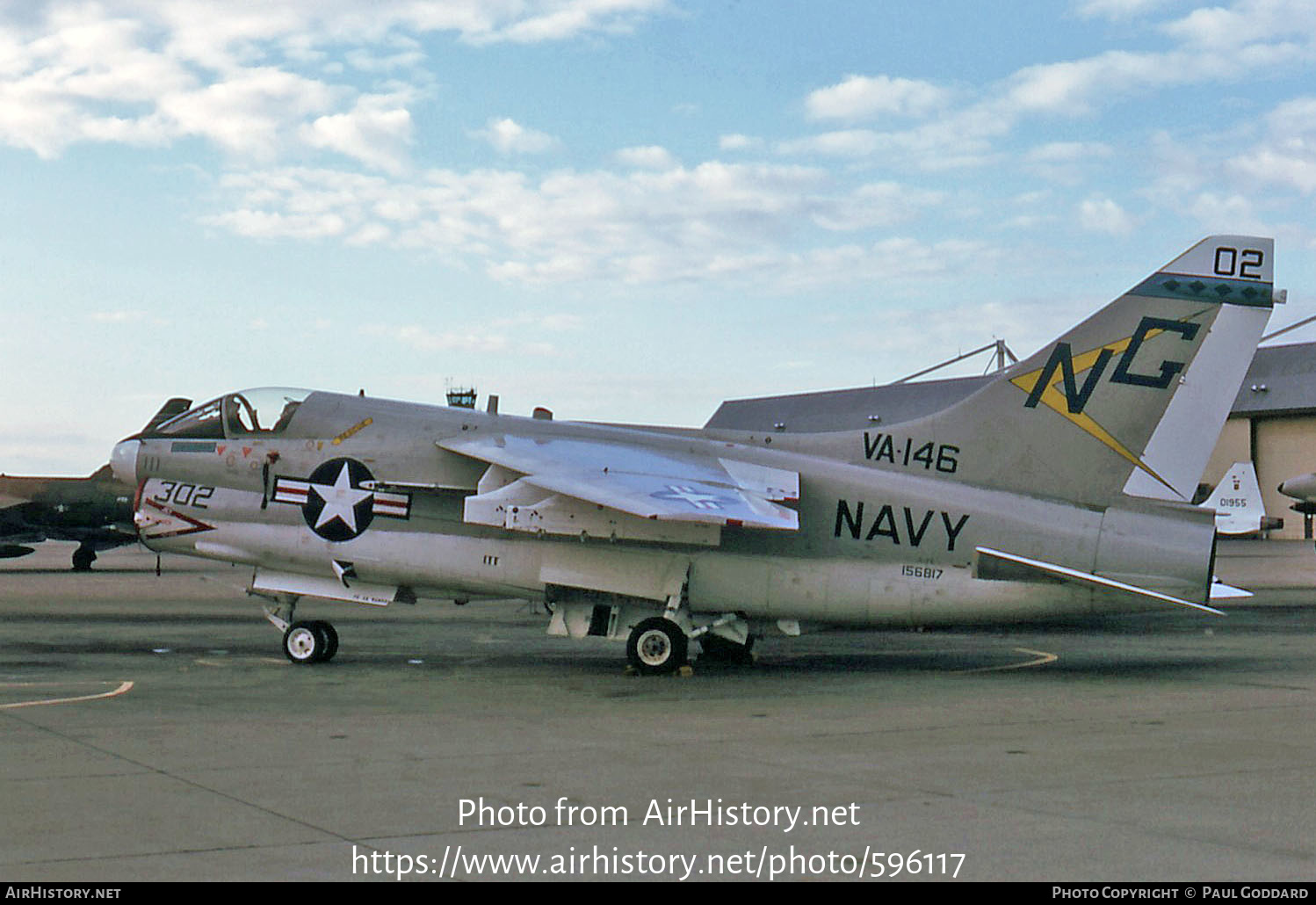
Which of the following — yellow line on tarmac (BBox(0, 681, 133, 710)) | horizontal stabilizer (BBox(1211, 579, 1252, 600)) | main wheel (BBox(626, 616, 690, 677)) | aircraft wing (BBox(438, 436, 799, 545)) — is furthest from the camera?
horizontal stabilizer (BBox(1211, 579, 1252, 600))

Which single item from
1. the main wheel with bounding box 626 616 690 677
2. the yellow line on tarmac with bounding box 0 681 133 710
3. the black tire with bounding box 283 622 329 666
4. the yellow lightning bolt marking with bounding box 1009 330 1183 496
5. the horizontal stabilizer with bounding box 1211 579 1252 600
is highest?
the yellow lightning bolt marking with bounding box 1009 330 1183 496

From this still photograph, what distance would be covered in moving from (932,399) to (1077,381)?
157 feet

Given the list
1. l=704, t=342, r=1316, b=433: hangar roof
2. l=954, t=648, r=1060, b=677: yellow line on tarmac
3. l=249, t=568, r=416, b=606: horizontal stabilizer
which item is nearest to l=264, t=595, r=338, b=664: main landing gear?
l=249, t=568, r=416, b=606: horizontal stabilizer

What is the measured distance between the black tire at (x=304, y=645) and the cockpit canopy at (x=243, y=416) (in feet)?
8.49

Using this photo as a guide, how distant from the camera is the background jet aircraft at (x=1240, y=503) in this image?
142 feet

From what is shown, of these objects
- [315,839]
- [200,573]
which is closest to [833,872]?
[315,839]

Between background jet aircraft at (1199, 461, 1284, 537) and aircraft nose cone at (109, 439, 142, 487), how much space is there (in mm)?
35220

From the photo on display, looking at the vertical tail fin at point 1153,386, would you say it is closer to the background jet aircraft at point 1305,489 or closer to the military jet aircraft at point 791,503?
the military jet aircraft at point 791,503

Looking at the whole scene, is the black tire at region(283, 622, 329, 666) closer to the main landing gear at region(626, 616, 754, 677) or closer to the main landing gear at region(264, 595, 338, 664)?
the main landing gear at region(264, 595, 338, 664)

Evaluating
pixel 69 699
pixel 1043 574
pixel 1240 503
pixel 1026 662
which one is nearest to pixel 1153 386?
pixel 1043 574

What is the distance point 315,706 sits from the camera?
1294 cm

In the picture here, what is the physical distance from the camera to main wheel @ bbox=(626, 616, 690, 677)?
52.6ft

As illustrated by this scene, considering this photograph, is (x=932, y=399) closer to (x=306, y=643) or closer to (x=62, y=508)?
(x=62, y=508)

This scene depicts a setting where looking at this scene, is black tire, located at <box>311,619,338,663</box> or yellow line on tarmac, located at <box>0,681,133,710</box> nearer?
yellow line on tarmac, located at <box>0,681,133,710</box>
